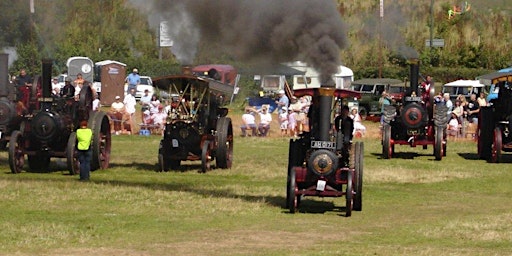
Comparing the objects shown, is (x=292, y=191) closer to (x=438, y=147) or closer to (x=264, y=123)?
(x=438, y=147)

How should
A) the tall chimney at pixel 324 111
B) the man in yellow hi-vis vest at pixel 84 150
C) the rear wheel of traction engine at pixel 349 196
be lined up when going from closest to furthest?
the tall chimney at pixel 324 111
the rear wheel of traction engine at pixel 349 196
the man in yellow hi-vis vest at pixel 84 150

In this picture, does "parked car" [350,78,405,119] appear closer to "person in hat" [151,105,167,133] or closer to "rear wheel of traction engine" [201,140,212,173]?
"person in hat" [151,105,167,133]

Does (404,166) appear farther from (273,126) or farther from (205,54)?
(273,126)

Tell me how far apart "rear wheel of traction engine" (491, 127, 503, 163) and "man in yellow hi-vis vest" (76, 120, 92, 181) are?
11.5 meters

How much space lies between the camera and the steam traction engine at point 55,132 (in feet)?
83.7

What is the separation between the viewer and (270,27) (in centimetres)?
1909

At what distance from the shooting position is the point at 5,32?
1218 inches

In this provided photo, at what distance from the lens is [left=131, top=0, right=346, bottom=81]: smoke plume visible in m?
18.7

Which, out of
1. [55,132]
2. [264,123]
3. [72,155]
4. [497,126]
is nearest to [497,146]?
[497,126]

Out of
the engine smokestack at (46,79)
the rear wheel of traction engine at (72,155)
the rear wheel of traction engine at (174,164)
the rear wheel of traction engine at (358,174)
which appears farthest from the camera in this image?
the rear wheel of traction engine at (174,164)

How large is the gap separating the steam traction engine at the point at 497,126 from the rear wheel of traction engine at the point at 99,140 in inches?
409

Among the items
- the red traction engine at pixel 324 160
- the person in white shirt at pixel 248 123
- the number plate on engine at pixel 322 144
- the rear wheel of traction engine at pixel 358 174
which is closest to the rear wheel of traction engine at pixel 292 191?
the red traction engine at pixel 324 160

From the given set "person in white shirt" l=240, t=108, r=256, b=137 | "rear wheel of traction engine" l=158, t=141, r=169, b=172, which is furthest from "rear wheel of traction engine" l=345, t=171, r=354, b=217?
"person in white shirt" l=240, t=108, r=256, b=137

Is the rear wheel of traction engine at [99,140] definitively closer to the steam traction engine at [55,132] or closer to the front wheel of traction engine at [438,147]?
the steam traction engine at [55,132]
